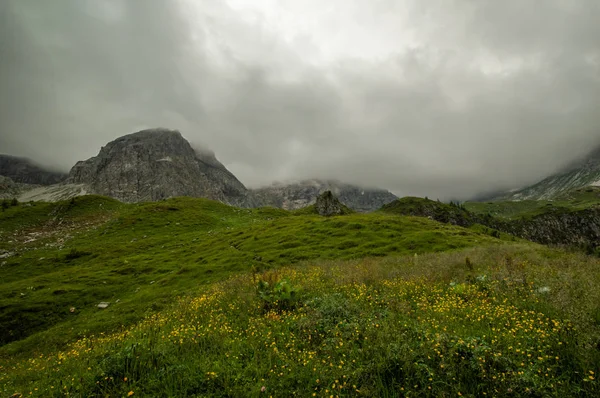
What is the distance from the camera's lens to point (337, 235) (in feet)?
143

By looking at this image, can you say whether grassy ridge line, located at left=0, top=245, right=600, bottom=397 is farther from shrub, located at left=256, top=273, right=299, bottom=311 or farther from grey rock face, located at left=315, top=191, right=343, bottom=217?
grey rock face, located at left=315, top=191, right=343, bottom=217

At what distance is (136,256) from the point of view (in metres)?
39.1

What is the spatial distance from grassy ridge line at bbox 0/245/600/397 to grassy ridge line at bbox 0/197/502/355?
12392mm

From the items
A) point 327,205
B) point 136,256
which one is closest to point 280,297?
point 136,256

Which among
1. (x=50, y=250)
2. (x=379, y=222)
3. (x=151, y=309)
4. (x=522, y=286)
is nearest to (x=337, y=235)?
(x=379, y=222)

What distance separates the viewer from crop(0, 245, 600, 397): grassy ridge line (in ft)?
20.4

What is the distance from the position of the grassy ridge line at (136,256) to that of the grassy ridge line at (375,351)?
12392mm

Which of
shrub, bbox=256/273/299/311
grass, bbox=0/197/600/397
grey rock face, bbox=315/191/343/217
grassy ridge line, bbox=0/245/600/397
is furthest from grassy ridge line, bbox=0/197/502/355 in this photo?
grey rock face, bbox=315/191/343/217

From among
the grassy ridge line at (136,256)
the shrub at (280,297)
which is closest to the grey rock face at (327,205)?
the grassy ridge line at (136,256)

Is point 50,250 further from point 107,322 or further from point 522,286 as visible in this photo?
point 522,286

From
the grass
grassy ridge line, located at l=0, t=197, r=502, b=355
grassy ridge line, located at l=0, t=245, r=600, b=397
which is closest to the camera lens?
grassy ridge line, located at l=0, t=245, r=600, b=397

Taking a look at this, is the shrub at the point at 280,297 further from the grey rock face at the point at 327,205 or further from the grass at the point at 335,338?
the grey rock face at the point at 327,205

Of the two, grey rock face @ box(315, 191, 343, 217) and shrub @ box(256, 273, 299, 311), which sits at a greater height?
grey rock face @ box(315, 191, 343, 217)

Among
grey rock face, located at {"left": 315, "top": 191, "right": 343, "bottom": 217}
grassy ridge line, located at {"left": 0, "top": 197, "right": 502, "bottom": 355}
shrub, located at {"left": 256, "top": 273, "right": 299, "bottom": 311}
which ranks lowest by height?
grassy ridge line, located at {"left": 0, "top": 197, "right": 502, "bottom": 355}
